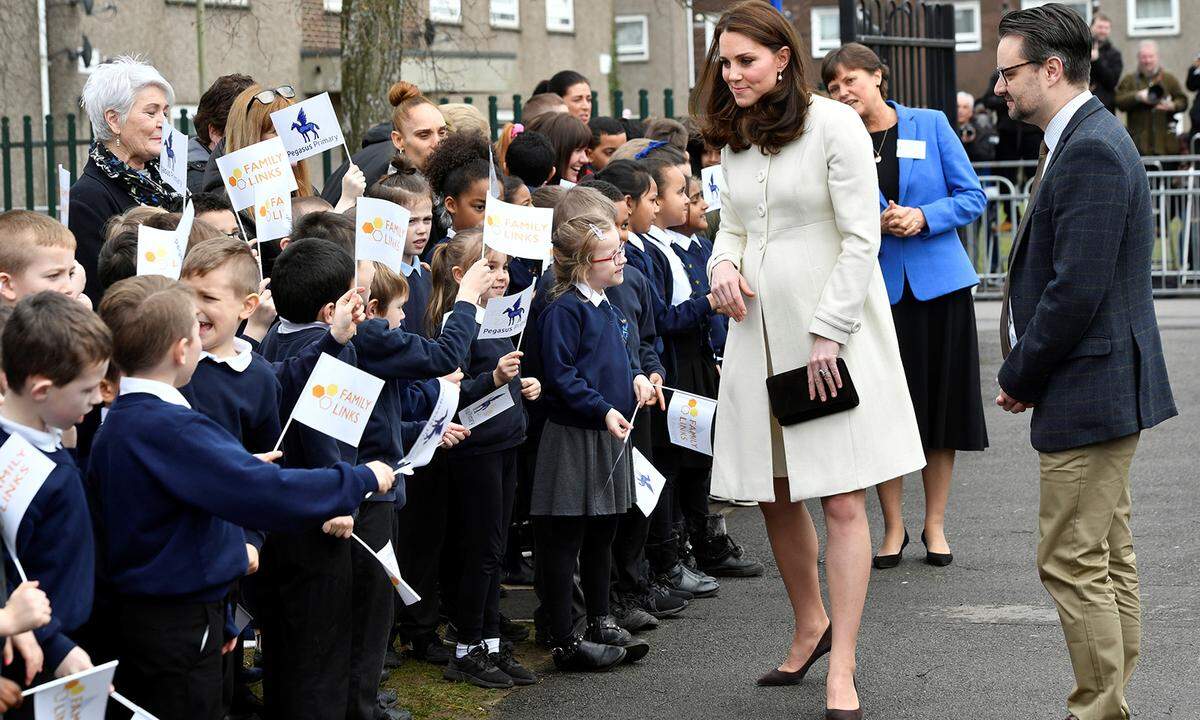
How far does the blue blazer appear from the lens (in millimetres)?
7277

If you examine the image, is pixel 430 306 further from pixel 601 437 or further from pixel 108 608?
pixel 108 608

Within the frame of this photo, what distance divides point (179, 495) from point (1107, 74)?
17497 millimetres

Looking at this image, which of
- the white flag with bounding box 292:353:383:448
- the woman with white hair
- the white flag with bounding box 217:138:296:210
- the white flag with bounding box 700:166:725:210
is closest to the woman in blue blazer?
the white flag with bounding box 700:166:725:210

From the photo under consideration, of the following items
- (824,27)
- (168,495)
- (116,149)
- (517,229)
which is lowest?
(168,495)

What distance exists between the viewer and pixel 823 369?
517cm

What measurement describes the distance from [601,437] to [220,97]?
97.4 inches

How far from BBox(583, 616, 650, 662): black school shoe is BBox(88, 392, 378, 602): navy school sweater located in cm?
228

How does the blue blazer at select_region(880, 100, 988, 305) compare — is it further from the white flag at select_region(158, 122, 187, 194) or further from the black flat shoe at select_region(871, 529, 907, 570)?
the white flag at select_region(158, 122, 187, 194)

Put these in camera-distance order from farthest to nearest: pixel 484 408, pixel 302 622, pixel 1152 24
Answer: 1. pixel 1152 24
2. pixel 484 408
3. pixel 302 622

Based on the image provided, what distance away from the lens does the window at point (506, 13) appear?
33.2 meters

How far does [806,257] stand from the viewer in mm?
5293

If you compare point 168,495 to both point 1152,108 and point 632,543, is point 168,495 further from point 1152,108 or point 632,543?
point 1152,108

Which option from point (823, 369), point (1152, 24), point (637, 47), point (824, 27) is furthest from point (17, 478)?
point (824, 27)

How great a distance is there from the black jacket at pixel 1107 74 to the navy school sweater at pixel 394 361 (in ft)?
51.1
